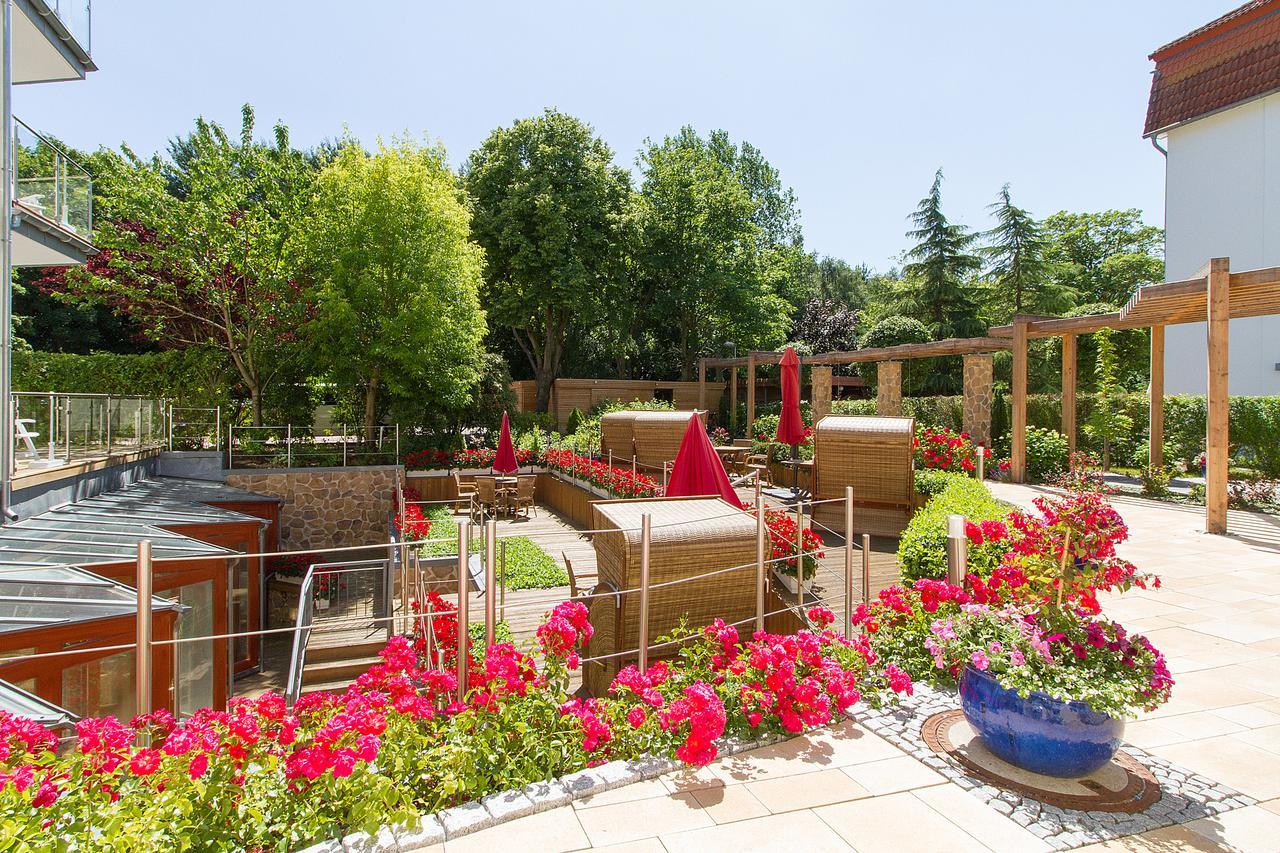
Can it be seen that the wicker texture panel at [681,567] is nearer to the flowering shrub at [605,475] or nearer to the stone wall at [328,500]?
the flowering shrub at [605,475]

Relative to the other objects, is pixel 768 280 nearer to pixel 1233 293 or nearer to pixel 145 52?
pixel 1233 293

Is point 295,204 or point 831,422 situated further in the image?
point 295,204

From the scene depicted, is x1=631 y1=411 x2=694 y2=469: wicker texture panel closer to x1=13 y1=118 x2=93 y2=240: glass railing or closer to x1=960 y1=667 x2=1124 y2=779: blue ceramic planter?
x1=13 y1=118 x2=93 y2=240: glass railing

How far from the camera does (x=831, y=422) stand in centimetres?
911

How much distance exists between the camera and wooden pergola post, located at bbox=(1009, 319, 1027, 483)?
12930 mm

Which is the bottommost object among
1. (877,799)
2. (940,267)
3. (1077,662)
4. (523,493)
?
(877,799)

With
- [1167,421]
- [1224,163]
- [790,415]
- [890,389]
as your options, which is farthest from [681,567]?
[1224,163]

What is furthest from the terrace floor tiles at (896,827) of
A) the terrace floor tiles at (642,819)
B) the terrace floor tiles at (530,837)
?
the terrace floor tiles at (530,837)

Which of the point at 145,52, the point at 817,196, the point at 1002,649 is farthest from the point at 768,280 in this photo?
the point at 1002,649

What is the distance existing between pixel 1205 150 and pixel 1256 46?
8.76 ft

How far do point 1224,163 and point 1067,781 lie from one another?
76.0ft

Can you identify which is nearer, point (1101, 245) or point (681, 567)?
point (681, 567)

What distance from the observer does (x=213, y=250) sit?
46.1ft

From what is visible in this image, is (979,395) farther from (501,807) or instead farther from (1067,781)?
(501,807)
